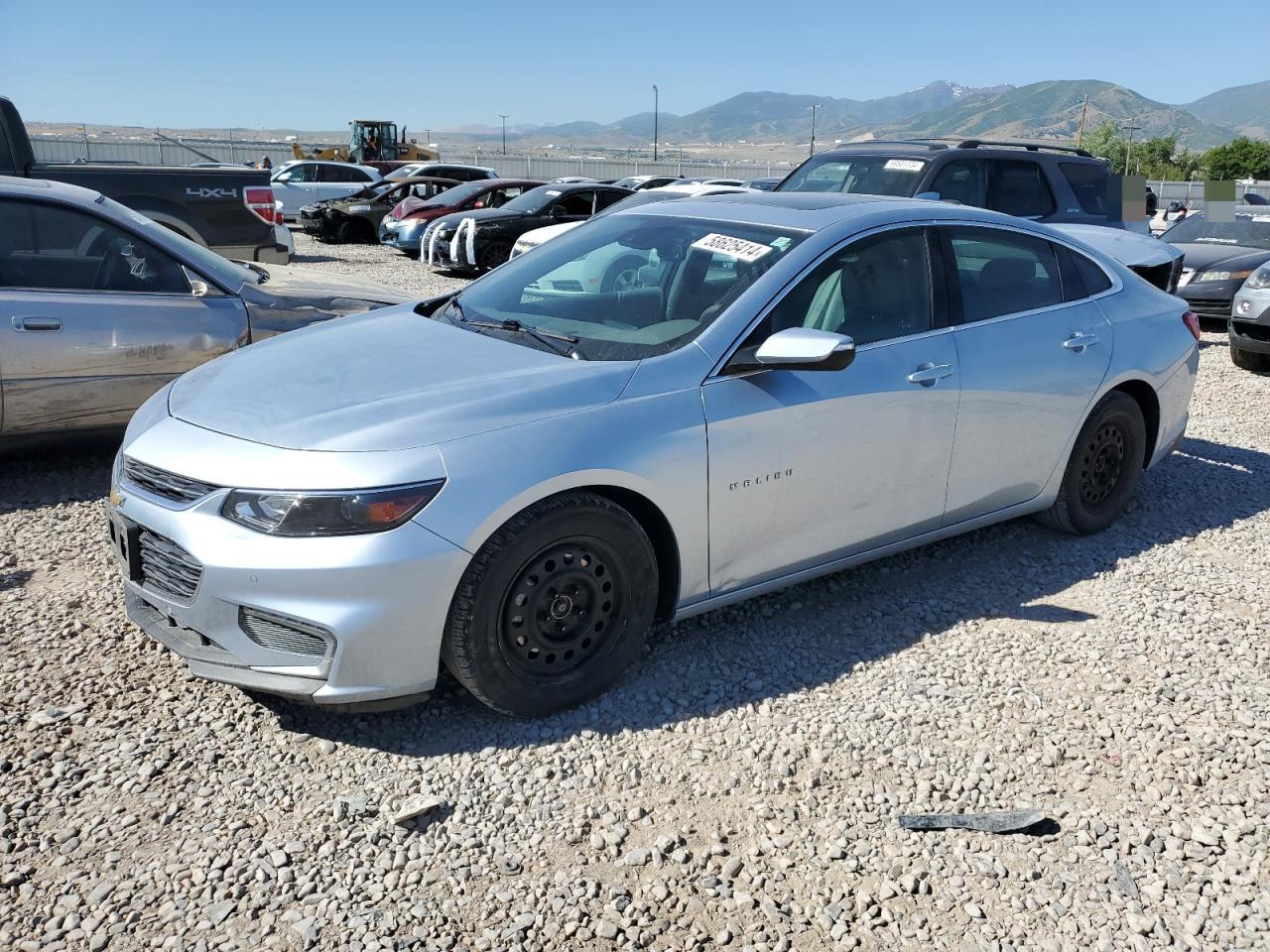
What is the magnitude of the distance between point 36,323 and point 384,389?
2808 mm

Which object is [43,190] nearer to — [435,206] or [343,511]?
[343,511]

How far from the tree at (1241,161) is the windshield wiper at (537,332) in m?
58.0

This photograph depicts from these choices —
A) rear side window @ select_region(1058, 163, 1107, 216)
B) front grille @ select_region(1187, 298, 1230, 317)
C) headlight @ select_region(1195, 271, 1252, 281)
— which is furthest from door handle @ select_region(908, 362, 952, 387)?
headlight @ select_region(1195, 271, 1252, 281)

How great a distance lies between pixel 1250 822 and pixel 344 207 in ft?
64.3

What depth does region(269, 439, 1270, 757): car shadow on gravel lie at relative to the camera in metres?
3.42

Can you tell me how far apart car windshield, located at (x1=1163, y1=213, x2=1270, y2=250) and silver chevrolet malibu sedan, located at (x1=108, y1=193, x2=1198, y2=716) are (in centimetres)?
→ 894

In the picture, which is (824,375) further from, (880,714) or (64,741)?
(64,741)

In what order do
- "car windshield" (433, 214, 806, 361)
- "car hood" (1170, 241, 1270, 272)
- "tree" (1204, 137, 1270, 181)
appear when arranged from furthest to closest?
"tree" (1204, 137, 1270, 181) → "car hood" (1170, 241, 1270, 272) → "car windshield" (433, 214, 806, 361)

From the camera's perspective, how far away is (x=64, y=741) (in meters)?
3.26

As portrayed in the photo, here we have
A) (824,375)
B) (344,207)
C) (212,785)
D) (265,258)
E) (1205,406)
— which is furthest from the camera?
(344,207)

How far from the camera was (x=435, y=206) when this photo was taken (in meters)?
17.9

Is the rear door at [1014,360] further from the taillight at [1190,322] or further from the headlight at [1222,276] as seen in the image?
the headlight at [1222,276]

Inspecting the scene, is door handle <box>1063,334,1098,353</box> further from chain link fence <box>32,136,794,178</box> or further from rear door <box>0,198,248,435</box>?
chain link fence <box>32,136,794,178</box>

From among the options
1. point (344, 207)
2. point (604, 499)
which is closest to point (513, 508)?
point (604, 499)
